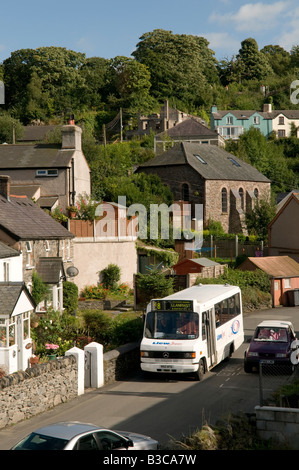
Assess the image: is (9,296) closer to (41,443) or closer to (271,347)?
(271,347)

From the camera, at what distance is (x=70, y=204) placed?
43656 mm

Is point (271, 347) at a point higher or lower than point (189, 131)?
lower

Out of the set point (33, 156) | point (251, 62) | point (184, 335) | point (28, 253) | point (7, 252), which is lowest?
point (184, 335)

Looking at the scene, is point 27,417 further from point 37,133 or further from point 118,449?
point 37,133

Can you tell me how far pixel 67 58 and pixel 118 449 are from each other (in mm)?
95855

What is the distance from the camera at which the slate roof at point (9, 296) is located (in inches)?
802

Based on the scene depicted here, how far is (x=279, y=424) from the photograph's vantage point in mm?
13727

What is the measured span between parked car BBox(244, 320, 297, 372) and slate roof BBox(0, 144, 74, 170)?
24.3 meters

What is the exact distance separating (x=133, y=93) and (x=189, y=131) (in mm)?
17514

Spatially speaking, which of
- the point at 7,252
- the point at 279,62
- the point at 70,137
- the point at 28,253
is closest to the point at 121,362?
the point at 7,252

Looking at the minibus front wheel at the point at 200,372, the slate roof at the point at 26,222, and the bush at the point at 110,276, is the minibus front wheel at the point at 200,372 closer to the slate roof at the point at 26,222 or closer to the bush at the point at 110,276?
the slate roof at the point at 26,222

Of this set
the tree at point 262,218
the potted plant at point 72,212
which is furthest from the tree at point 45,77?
the potted plant at point 72,212

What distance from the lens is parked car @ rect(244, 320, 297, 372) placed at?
20.9m

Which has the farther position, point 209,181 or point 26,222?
point 209,181
